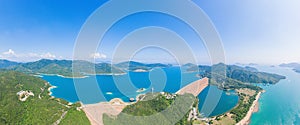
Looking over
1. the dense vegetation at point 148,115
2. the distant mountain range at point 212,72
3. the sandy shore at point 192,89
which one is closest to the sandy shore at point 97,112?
the dense vegetation at point 148,115

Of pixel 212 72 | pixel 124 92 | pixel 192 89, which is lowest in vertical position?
pixel 192 89

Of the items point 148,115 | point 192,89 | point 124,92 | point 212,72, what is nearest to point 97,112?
point 148,115

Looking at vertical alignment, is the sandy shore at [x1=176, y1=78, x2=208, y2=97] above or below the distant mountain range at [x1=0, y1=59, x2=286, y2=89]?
below

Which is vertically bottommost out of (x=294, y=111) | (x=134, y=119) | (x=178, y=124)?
(x=294, y=111)

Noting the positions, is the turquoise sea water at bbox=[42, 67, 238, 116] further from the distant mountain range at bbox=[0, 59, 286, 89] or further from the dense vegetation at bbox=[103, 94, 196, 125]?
the distant mountain range at bbox=[0, 59, 286, 89]

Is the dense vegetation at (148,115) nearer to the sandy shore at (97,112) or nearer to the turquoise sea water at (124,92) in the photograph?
the sandy shore at (97,112)

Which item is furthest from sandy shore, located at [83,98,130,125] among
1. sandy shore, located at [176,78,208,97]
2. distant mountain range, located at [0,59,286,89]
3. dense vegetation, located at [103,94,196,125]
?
distant mountain range, located at [0,59,286,89]

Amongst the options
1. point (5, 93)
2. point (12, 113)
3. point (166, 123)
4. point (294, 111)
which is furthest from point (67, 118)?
point (294, 111)

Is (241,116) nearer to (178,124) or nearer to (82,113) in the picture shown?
(178,124)

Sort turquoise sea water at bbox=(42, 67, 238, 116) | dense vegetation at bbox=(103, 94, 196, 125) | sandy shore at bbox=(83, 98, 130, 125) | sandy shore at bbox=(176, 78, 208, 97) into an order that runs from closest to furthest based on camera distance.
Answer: dense vegetation at bbox=(103, 94, 196, 125), sandy shore at bbox=(83, 98, 130, 125), turquoise sea water at bbox=(42, 67, 238, 116), sandy shore at bbox=(176, 78, 208, 97)

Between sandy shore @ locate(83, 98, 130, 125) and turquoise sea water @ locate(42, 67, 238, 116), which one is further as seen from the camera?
turquoise sea water @ locate(42, 67, 238, 116)

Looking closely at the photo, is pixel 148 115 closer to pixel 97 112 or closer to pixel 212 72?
pixel 97 112
